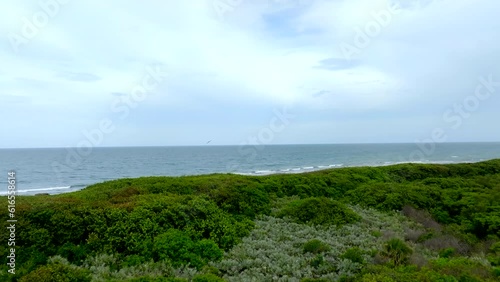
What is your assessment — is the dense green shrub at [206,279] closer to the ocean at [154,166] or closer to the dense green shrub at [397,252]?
the dense green shrub at [397,252]

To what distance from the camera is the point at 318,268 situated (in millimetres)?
8375

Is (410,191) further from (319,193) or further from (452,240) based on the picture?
(452,240)

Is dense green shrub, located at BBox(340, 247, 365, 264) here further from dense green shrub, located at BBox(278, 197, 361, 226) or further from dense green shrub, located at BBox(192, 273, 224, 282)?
dense green shrub, located at BBox(192, 273, 224, 282)

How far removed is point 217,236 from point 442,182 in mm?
15524

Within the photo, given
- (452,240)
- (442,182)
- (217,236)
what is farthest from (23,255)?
(442,182)

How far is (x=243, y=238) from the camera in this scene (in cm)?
1057

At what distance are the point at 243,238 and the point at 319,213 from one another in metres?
3.75

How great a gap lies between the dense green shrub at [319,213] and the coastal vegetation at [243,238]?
0.14 feet

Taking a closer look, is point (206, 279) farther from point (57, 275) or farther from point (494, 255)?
point (494, 255)

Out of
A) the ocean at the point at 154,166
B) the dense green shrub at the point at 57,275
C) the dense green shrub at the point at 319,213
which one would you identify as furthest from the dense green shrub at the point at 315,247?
the ocean at the point at 154,166

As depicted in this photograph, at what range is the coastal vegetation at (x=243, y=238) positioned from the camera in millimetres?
7758

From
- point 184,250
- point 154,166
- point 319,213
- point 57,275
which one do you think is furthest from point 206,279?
point 154,166

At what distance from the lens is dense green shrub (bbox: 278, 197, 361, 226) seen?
494 inches

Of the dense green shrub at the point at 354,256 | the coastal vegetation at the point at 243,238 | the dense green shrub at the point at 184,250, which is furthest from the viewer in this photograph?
the dense green shrub at the point at 354,256
